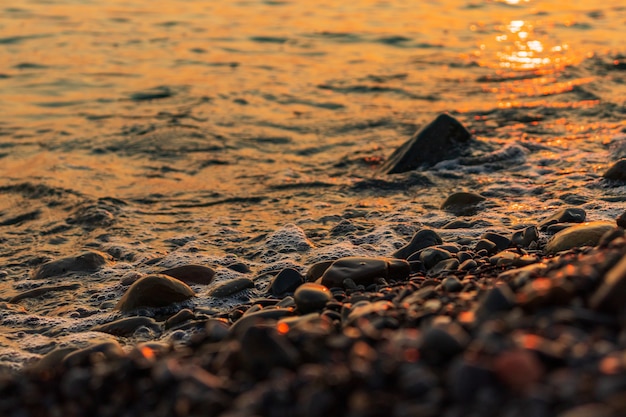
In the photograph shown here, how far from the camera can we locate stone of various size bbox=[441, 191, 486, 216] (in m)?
6.23

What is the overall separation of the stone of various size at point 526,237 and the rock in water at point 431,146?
→ 2302 mm

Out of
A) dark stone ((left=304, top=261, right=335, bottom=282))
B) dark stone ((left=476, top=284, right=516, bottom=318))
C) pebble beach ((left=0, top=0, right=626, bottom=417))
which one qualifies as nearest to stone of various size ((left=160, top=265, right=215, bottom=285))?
pebble beach ((left=0, top=0, right=626, bottom=417))

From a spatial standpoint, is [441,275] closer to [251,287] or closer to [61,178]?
[251,287]

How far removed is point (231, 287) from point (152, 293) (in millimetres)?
454

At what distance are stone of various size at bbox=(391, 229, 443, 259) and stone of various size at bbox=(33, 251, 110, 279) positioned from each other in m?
1.97

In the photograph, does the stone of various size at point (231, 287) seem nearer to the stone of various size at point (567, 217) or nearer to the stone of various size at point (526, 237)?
the stone of various size at point (526, 237)

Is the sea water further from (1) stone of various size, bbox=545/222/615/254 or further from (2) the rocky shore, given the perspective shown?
(2) the rocky shore

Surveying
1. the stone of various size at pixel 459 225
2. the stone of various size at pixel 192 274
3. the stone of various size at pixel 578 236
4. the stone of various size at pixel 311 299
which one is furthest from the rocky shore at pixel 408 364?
the stone of various size at pixel 459 225

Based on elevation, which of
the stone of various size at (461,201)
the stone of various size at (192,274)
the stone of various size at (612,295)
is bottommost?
the stone of various size at (192,274)

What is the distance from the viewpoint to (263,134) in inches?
339

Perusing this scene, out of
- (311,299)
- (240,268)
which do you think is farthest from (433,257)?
(240,268)

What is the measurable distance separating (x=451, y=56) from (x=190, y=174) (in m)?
5.26

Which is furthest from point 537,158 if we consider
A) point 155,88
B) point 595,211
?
point 155,88

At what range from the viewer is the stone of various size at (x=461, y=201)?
623 cm
